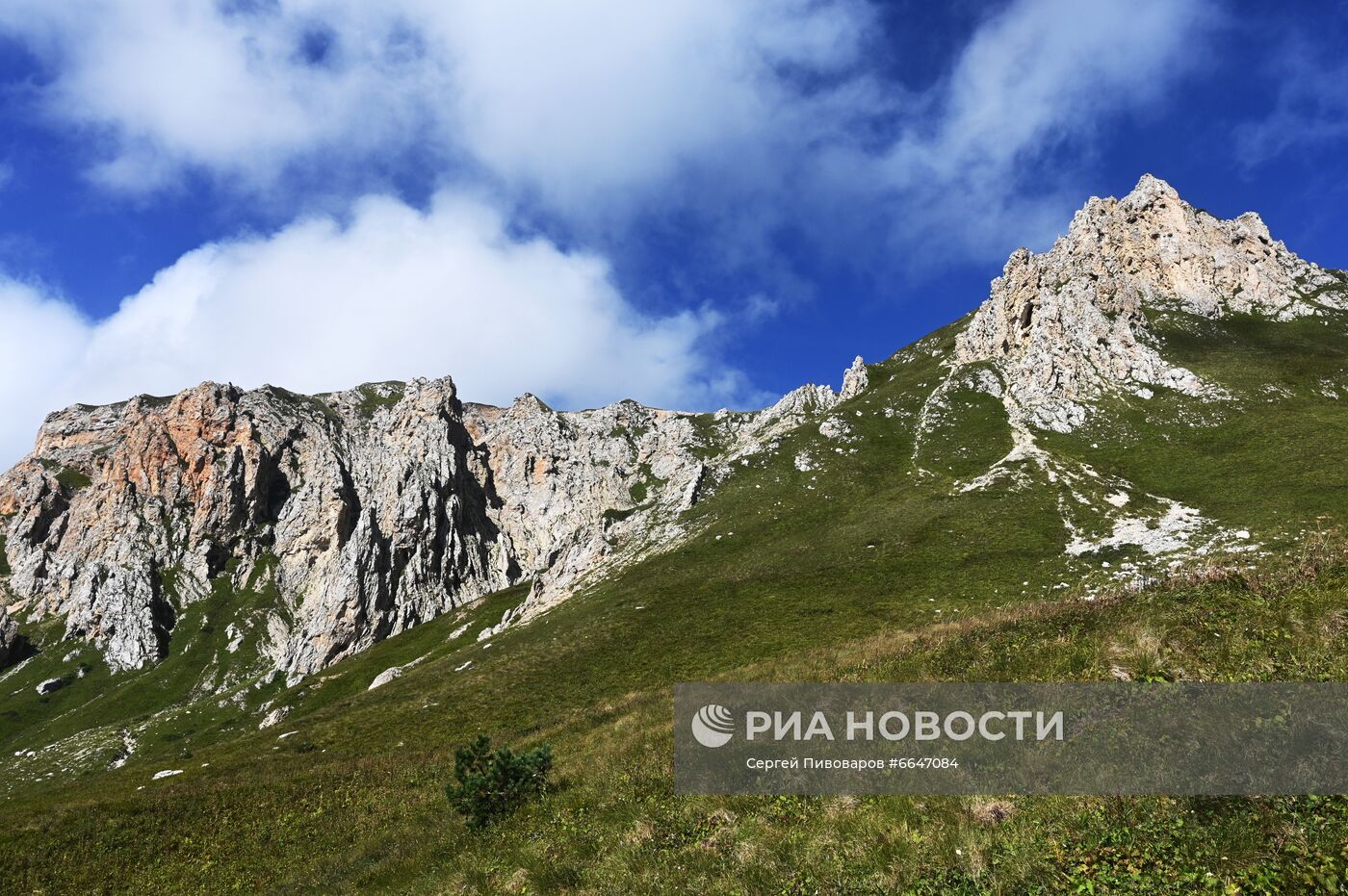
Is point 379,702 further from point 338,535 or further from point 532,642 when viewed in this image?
point 338,535

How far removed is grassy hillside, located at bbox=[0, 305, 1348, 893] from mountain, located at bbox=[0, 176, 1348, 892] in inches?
5.6

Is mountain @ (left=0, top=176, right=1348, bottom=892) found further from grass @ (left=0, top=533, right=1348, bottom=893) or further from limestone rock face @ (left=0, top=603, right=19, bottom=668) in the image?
limestone rock face @ (left=0, top=603, right=19, bottom=668)

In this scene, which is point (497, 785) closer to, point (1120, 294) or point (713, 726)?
point (713, 726)

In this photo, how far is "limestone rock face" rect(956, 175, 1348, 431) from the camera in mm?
99250

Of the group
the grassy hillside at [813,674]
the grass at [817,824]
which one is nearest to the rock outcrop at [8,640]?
the grassy hillside at [813,674]

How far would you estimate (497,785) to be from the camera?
15.1 metres

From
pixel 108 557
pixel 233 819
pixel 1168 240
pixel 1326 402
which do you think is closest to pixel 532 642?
pixel 233 819

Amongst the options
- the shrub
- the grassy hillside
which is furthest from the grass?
the shrub

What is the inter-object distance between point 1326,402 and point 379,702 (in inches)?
5094

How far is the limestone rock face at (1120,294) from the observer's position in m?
99.2

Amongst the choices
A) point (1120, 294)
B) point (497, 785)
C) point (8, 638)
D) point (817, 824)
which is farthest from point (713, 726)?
point (8, 638)

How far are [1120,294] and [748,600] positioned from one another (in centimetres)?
10440

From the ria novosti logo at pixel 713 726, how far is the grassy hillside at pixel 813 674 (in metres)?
1.22

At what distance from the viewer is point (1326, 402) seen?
8212 centimetres
